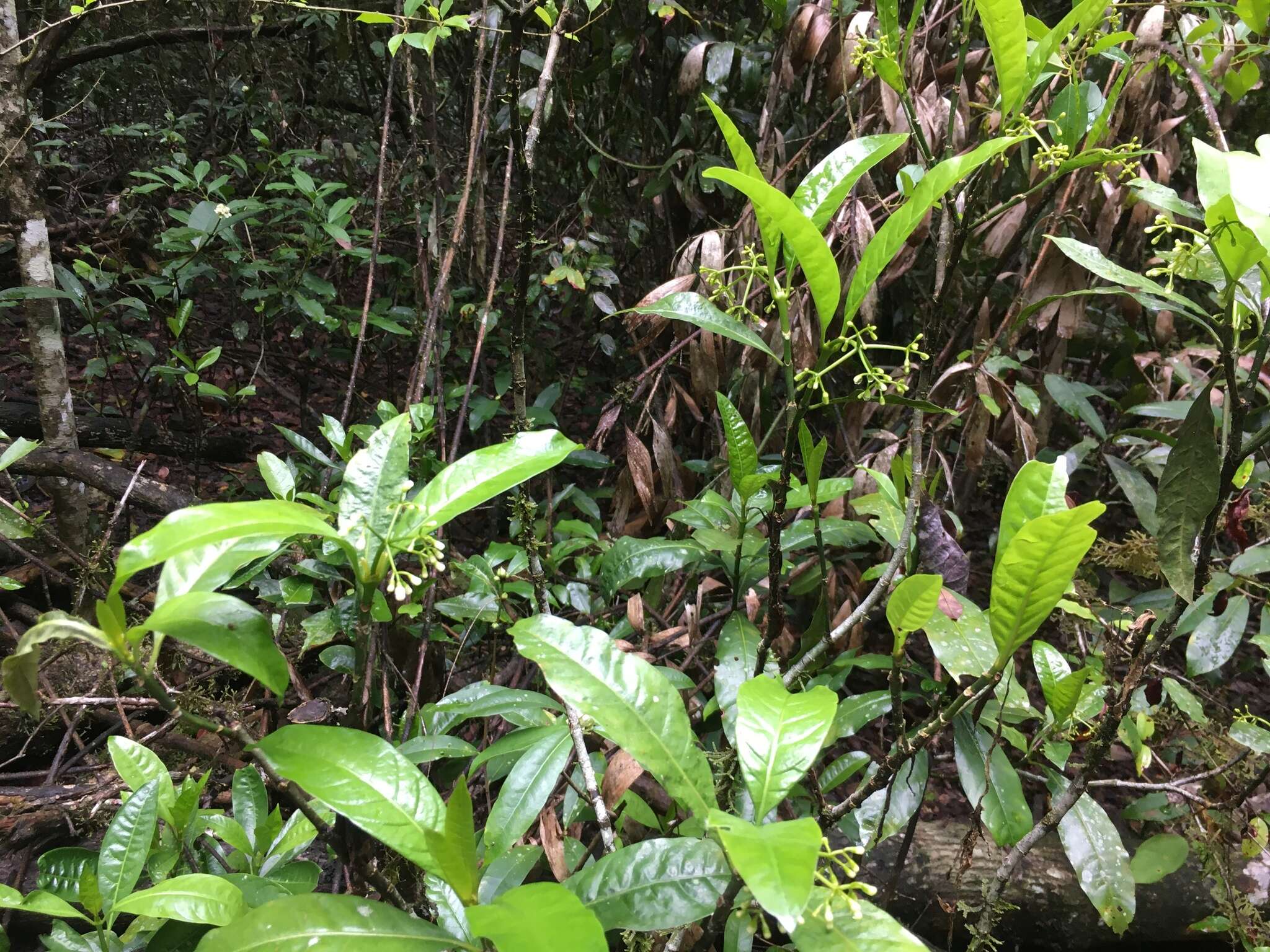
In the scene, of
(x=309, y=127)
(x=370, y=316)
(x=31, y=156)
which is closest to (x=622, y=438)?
(x=370, y=316)

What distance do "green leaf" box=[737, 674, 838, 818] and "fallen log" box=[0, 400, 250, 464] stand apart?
2.37m

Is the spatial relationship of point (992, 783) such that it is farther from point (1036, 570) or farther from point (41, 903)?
point (41, 903)

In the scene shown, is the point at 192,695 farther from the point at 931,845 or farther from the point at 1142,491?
the point at 1142,491

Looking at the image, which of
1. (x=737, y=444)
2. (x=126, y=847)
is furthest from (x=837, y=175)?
(x=126, y=847)

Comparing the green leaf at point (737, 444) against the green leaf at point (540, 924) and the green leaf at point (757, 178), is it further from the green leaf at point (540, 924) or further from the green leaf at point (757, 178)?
the green leaf at point (540, 924)

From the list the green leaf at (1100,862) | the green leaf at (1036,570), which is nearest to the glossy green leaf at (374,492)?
the green leaf at (1036,570)

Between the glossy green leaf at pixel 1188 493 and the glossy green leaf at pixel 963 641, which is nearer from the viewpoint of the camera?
A: the glossy green leaf at pixel 1188 493

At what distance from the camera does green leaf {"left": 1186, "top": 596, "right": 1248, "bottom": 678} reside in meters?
1.32

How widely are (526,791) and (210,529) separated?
471 mm

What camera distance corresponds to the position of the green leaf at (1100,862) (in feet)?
3.40

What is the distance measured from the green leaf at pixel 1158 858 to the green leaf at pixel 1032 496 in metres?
1.20

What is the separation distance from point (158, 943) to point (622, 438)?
211cm

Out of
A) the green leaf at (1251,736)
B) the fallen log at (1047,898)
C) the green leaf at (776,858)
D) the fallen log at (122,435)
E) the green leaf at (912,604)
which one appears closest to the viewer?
the green leaf at (776,858)

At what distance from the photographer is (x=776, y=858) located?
0.41m
